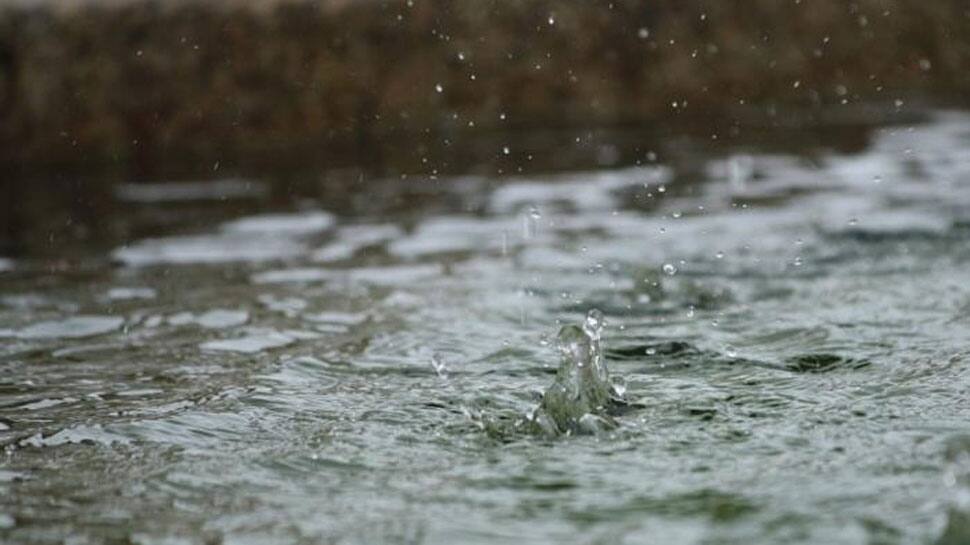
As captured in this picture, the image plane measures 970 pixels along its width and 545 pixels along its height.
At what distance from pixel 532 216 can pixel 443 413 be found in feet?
12.5

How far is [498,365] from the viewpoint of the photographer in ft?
15.5

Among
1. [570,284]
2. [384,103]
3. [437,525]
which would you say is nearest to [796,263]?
[570,284]

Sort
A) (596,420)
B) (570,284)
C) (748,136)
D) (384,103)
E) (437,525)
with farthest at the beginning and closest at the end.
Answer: (384,103), (748,136), (570,284), (596,420), (437,525)

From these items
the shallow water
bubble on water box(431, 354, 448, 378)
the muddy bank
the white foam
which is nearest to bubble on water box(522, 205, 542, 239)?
the shallow water

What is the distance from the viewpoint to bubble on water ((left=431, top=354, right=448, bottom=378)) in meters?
4.62

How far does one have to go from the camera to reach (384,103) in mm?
11109

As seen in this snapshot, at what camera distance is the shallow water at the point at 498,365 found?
323cm

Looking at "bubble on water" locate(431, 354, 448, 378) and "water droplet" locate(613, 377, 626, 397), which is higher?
"bubble on water" locate(431, 354, 448, 378)

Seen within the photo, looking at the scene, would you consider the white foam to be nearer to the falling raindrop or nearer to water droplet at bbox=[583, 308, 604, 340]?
water droplet at bbox=[583, 308, 604, 340]

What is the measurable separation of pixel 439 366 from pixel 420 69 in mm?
6651

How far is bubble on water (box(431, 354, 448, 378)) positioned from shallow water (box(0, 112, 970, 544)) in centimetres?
1

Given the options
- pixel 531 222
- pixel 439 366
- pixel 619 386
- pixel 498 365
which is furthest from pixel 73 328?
pixel 531 222

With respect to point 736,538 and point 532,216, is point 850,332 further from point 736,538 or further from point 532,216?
point 532,216

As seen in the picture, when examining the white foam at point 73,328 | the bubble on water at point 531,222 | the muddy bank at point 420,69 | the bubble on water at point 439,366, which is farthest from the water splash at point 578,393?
the muddy bank at point 420,69
